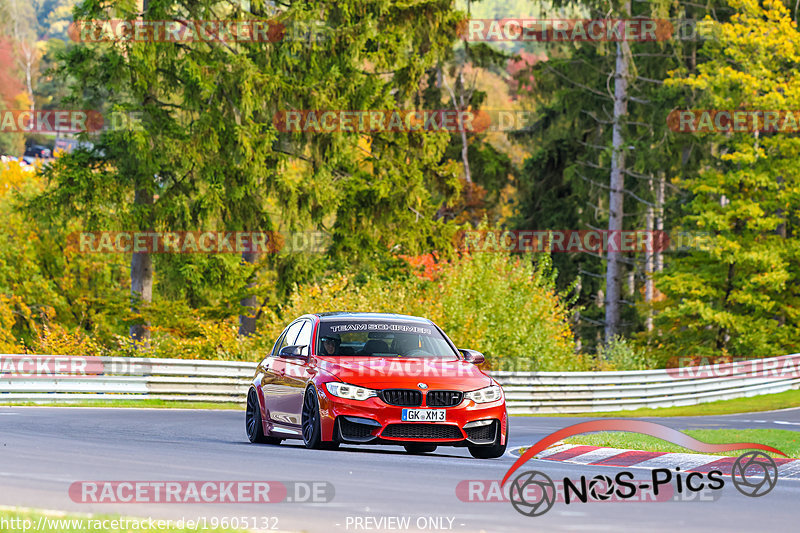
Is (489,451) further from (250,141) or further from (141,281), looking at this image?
(250,141)

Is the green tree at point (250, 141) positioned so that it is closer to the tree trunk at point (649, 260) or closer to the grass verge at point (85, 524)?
the tree trunk at point (649, 260)

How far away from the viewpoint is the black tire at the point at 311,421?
13945mm

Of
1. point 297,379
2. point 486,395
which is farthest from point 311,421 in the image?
point 486,395

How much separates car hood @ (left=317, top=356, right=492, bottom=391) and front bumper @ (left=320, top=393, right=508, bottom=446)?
22cm

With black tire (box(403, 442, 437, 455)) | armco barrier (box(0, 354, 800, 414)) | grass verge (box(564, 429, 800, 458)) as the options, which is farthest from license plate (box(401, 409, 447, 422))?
armco barrier (box(0, 354, 800, 414))

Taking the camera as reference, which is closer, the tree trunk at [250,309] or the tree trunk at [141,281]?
the tree trunk at [141,281]

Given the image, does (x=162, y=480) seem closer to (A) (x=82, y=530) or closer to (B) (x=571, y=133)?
(A) (x=82, y=530)

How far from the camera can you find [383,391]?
44.5 feet

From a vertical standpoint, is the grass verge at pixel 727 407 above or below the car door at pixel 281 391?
below

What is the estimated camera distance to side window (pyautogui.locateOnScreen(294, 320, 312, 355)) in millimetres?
14969

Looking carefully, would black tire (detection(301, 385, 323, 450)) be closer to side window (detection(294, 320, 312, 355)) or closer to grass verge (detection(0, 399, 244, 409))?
side window (detection(294, 320, 312, 355))

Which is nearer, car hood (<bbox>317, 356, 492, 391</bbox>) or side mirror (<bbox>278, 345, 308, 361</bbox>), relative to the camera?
car hood (<bbox>317, 356, 492, 391</bbox>)

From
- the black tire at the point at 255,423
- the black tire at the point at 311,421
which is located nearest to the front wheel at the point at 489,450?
the black tire at the point at 311,421

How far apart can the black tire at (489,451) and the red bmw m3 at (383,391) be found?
0.01 meters
